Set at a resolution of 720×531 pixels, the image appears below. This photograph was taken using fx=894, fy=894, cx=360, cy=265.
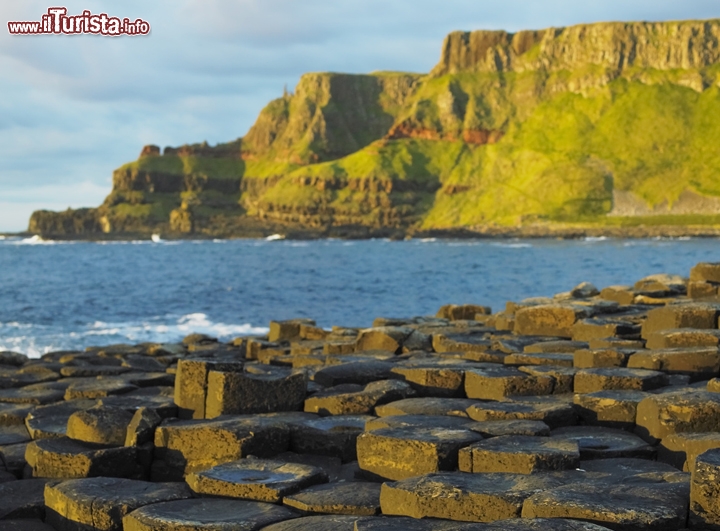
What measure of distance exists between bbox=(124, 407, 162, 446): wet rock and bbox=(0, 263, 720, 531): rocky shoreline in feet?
0.05

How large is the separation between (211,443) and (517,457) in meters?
2.47

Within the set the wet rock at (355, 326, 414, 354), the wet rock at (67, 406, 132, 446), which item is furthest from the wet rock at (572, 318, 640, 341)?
the wet rock at (67, 406, 132, 446)

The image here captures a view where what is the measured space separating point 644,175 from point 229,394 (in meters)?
189

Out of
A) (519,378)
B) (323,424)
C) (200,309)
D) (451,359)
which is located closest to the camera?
(323,424)

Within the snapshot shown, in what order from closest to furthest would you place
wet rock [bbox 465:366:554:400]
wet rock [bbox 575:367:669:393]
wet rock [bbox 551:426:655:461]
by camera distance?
wet rock [bbox 551:426:655:461], wet rock [bbox 575:367:669:393], wet rock [bbox 465:366:554:400]

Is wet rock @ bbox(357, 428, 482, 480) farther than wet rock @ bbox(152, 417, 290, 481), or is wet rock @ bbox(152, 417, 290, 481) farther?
wet rock @ bbox(152, 417, 290, 481)

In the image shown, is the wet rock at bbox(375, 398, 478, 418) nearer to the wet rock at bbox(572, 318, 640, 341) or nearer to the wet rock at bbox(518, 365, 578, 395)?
the wet rock at bbox(518, 365, 578, 395)

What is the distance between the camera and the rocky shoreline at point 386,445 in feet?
17.0

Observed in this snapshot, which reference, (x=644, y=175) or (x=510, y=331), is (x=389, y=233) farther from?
(x=510, y=331)

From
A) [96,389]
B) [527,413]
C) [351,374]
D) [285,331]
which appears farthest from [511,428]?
[285,331]

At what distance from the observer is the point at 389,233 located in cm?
19712

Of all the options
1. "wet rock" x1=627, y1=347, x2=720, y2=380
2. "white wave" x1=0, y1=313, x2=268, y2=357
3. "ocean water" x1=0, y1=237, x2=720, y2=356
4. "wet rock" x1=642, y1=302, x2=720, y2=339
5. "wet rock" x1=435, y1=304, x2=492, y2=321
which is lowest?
"white wave" x1=0, y1=313, x2=268, y2=357

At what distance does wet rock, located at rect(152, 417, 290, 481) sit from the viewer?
6.92 metres

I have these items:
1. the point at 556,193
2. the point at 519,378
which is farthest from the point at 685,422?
the point at 556,193
